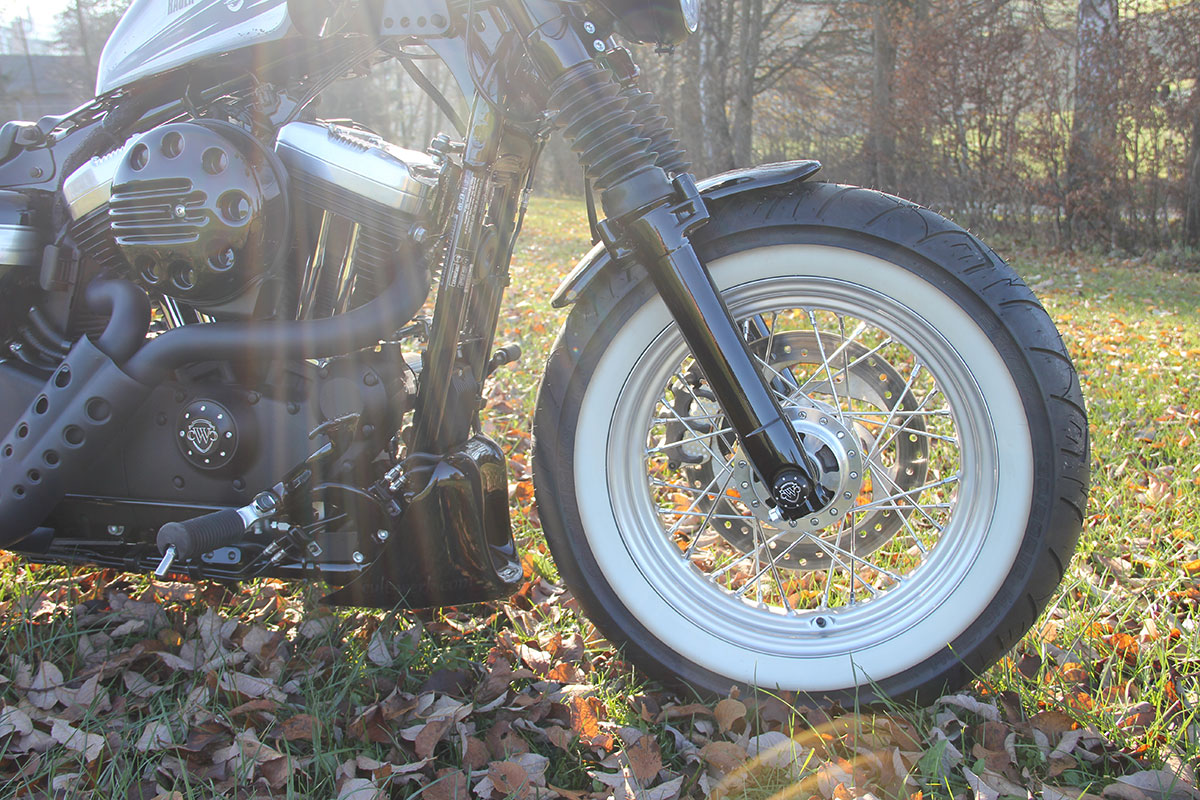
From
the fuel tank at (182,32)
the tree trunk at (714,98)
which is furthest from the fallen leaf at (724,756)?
the tree trunk at (714,98)

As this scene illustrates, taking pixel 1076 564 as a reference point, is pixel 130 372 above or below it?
above

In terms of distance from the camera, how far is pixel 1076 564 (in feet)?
7.19

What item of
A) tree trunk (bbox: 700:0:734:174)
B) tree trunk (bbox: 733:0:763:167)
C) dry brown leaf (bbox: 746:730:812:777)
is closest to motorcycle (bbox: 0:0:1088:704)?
dry brown leaf (bbox: 746:730:812:777)

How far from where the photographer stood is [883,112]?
1070 cm

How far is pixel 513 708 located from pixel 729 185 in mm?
1139

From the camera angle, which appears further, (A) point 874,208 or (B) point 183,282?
(B) point 183,282

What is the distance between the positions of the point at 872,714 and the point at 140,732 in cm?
144

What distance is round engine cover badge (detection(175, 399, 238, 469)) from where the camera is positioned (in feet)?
5.70

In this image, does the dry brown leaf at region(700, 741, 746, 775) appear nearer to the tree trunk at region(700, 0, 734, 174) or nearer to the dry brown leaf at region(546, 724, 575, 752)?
the dry brown leaf at region(546, 724, 575, 752)

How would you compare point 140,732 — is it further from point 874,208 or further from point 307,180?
point 874,208

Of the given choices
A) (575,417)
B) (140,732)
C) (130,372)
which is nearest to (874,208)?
(575,417)

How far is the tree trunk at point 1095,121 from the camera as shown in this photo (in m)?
8.38

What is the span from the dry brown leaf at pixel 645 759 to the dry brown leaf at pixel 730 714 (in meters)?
0.14

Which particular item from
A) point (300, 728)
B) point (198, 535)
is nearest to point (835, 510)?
point (300, 728)
